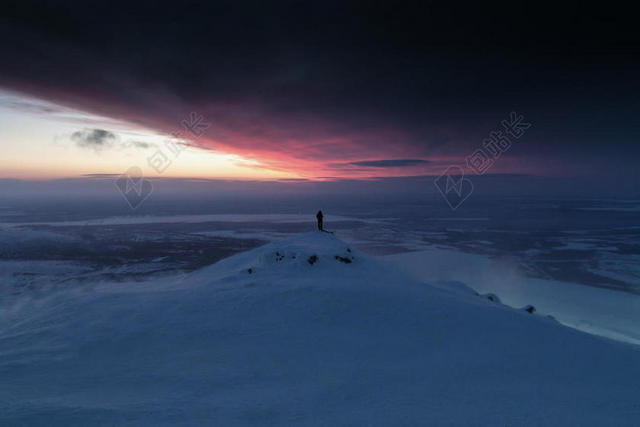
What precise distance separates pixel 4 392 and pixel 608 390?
39.4 feet

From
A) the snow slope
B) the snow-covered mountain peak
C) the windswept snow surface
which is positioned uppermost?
the snow-covered mountain peak

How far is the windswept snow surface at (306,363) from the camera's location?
504cm

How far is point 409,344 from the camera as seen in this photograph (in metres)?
7.64

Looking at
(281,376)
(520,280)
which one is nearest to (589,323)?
(520,280)

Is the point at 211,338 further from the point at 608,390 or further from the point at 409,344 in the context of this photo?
the point at 608,390

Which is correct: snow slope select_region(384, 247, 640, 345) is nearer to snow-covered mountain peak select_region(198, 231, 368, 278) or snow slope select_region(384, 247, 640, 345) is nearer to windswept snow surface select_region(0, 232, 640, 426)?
snow-covered mountain peak select_region(198, 231, 368, 278)

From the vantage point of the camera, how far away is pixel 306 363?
664 centimetres

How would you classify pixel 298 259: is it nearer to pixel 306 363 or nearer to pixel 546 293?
pixel 306 363

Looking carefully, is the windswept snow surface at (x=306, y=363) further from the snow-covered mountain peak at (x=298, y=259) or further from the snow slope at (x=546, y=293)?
the snow slope at (x=546, y=293)

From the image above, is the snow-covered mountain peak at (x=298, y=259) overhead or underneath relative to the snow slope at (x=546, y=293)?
overhead

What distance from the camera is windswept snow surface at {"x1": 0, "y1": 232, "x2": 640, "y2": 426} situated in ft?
16.5

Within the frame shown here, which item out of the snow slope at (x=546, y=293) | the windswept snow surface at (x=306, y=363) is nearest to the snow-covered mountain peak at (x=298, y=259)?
the windswept snow surface at (x=306, y=363)

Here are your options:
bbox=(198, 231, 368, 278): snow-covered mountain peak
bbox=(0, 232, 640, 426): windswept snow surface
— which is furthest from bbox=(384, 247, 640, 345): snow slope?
bbox=(0, 232, 640, 426): windswept snow surface

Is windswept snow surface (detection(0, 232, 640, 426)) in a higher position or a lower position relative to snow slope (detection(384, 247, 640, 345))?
higher
